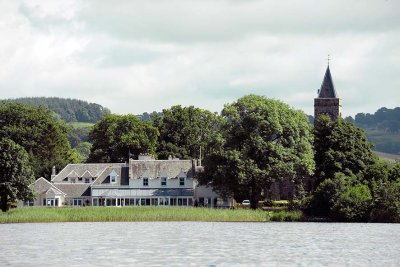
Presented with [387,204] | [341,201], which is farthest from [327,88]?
[387,204]

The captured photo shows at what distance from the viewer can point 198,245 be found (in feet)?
151

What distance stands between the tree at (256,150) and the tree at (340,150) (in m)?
8.02

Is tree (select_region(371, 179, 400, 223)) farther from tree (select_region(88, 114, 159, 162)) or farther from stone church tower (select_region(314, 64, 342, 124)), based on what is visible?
stone church tower (select_region(314, 64, 342, 124))

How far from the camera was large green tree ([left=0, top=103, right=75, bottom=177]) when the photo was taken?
11862cm

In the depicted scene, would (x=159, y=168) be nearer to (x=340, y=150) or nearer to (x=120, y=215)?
(x=340, y=150)

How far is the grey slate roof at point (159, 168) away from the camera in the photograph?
341 ft

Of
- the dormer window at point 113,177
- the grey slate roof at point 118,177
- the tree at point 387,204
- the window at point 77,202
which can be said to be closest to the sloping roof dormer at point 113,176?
the dormer window at point 113,177

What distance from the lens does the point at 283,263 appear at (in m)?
37.1

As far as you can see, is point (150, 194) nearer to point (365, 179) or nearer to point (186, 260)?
point (365, 179)

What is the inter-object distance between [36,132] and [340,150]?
45741mm

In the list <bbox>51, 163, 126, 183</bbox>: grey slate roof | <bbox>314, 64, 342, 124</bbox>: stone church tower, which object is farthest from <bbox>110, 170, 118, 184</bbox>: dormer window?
<bbox>314, 64, 342, 124</bbox>: stone church tower

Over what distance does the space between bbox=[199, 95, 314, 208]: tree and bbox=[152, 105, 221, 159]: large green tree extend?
114 feet

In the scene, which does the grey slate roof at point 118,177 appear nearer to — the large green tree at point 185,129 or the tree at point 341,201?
the large green tree at point 185,129

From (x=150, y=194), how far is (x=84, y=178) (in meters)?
10.5
